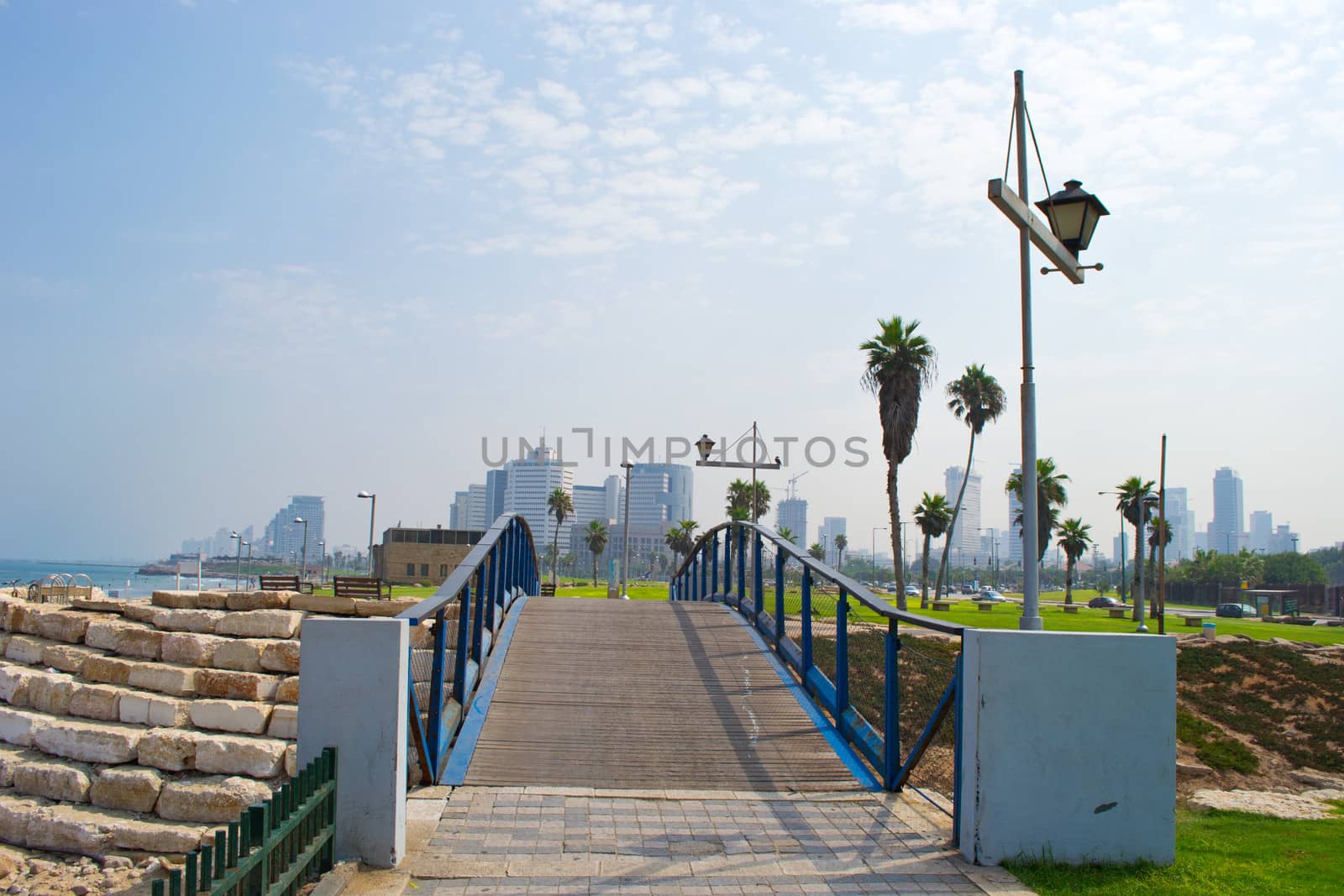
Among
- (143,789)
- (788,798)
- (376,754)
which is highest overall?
(376,754)

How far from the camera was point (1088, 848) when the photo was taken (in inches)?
187

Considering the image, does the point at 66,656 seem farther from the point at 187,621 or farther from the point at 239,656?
the point at 239,656

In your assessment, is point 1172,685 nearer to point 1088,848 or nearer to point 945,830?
point 1088,848

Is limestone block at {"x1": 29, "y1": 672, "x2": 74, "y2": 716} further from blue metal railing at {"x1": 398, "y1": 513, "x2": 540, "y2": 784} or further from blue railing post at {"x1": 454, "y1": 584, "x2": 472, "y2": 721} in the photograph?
blue railing post at {"x1": 454, "y1": 584, "x2": 472, "y2": 721}

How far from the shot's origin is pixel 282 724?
31.0 ft

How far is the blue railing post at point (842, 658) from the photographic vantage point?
7.38 meters

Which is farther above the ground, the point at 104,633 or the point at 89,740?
the point at 104,633

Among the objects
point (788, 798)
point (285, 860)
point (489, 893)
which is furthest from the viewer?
point (788, 798)

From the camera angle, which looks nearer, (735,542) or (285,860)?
(285,860)

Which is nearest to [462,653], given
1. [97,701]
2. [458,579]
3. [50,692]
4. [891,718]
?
[458,579]

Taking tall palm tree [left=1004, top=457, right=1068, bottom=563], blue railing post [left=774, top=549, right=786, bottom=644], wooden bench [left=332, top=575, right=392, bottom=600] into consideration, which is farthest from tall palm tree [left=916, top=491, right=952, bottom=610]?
blue railing post [left=774, top=549, right=786, bottom=644]

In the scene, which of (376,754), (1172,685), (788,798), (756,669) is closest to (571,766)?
(788,798)

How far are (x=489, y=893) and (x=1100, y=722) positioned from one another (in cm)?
311

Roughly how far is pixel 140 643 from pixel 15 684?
145 centimetres
